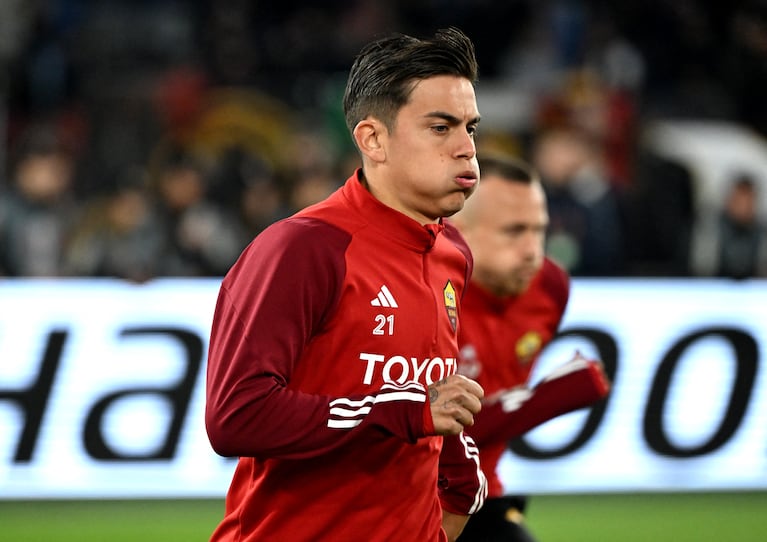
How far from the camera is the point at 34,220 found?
966 centimetres

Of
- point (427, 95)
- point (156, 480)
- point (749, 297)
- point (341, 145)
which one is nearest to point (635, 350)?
point (749, 297)

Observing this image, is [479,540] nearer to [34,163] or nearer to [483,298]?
[483,298]

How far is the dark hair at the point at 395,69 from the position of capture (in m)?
2.81

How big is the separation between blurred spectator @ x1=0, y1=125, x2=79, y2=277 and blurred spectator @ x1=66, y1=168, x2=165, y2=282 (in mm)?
210

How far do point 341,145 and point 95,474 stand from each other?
19.7 feet

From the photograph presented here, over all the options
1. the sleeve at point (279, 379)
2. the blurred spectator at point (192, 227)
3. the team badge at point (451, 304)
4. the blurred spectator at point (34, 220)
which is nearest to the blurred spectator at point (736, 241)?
the blurred spectator at point (192, 227)

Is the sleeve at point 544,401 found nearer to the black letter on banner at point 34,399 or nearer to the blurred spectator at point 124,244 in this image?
the black letter on banner at point 34,399

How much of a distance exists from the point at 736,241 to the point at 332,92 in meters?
4.38

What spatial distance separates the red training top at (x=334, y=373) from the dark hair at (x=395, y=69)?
0.21 meters

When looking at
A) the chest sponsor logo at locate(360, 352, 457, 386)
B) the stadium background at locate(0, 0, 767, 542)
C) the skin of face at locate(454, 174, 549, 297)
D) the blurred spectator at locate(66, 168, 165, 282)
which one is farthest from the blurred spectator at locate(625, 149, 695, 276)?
the chest sponsor logo at locate(360, 352, 457, 386)

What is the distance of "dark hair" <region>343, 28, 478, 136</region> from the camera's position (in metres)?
2.81

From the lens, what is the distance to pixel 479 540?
4246 mm

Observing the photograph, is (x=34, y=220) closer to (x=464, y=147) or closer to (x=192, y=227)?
(x=192, y=227)

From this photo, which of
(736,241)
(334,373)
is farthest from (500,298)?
(736,241)
